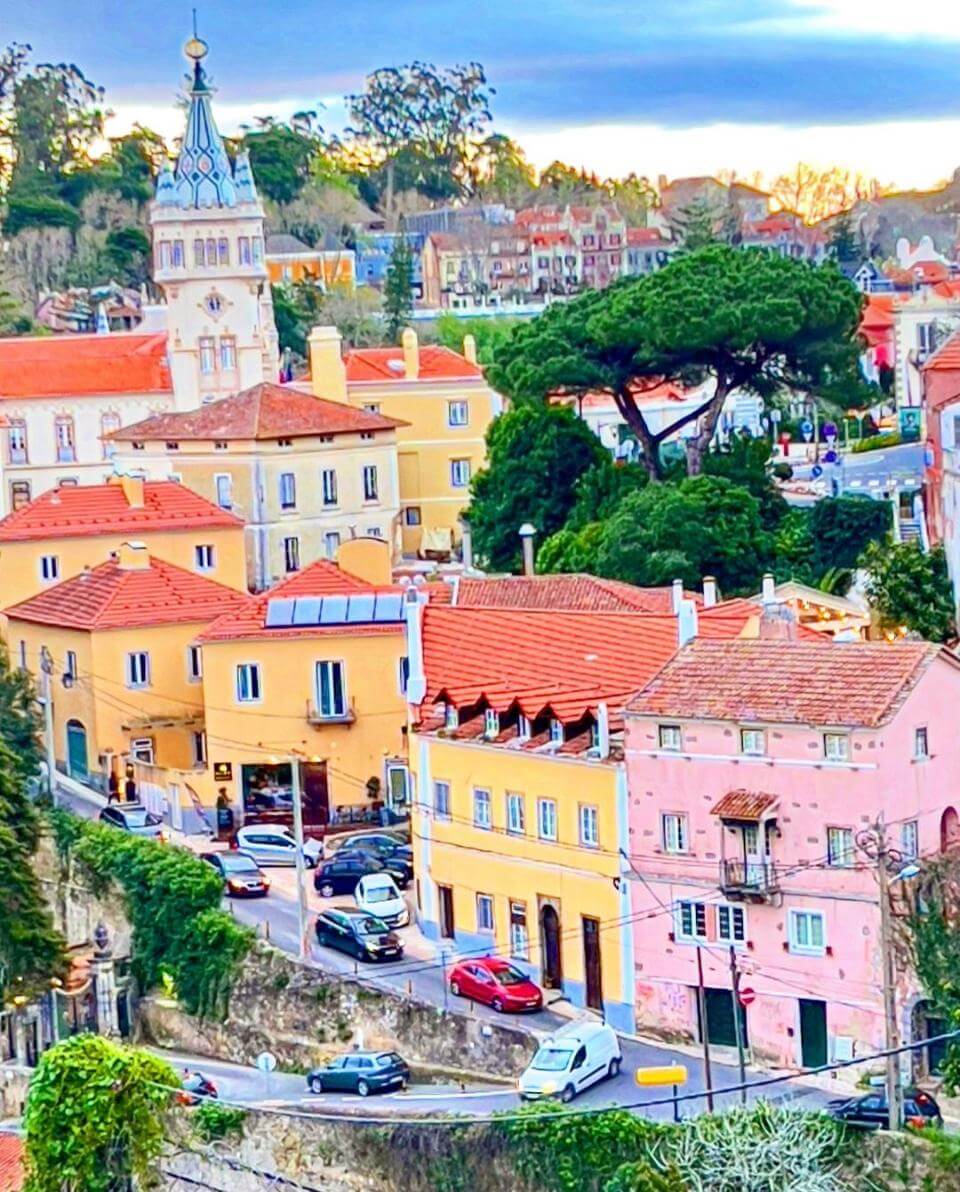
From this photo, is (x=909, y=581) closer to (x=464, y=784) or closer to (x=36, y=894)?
(x=464, y=784)

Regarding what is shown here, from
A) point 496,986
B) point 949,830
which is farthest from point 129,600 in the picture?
point 949,830

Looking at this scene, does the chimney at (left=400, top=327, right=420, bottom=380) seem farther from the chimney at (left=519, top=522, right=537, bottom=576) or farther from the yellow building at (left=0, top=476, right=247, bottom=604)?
the yellow building at (left=0, top=476, right=247, bottom=604)

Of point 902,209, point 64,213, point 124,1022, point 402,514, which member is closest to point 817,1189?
point 124,1022

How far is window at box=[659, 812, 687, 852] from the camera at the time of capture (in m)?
45.6

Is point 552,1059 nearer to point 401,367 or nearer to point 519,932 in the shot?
point 519,932

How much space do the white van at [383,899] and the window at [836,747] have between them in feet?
30.9

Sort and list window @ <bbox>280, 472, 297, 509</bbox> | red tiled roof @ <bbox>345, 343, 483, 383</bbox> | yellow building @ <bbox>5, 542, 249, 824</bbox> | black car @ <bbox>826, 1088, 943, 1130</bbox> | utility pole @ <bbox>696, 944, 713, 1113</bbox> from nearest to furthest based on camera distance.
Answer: black car @ <bbox>826, 1088, 943, 1130</bbox>, utility pole @ <bbox>696, 944, 713, 1113</bbox>, yellow building @ <bbox>5, 542, 249, 824</bbox>, window @ <bbox>280, 472, 297, 509</bbox>, red tiled roof @ <bbox>345, 343, 483, 383</bbox>

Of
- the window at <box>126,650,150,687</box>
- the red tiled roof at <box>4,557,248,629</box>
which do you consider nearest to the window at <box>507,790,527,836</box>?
the red tiled roof at <box>4,557,248,629</box>

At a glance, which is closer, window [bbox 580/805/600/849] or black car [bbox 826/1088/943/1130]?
black car [bbox 826/1088/943/1130]

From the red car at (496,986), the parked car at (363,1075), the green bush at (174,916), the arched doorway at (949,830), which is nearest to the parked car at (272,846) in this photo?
the green bush at (174,916)

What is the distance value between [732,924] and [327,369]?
125 feet

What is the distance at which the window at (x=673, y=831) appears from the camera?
150 feet

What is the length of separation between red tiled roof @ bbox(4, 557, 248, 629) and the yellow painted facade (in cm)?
1150

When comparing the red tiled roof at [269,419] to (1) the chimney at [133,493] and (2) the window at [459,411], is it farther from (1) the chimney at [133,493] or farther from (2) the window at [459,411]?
(2) the window at [459,411]
